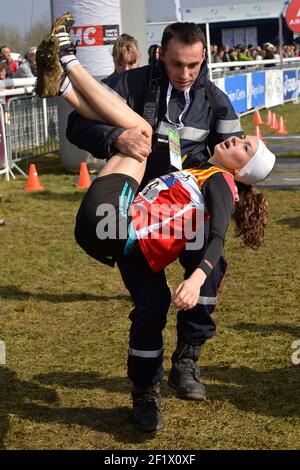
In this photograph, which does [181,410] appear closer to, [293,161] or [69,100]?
[69,100]

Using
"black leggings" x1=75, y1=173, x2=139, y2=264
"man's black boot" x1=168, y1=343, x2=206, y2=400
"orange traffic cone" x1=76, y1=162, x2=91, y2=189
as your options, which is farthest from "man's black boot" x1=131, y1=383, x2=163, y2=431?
"orange traffic cone" x1=76, y1=162, x2=91, y2=189

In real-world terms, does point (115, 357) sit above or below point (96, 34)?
below

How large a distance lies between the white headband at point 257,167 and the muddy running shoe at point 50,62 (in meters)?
1.06

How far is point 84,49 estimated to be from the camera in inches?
494

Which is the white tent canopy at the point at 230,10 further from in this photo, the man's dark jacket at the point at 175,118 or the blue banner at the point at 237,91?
the man's dark jacket at the point at 175,118

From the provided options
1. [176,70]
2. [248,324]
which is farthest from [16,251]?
[176,70]

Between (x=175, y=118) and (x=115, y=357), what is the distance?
6.00 feet

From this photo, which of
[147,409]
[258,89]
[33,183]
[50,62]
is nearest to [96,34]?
[33,183]

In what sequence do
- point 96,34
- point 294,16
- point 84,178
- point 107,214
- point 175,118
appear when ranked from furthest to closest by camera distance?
1. point 294,16
2. point 96,34
3. point 84,178
4. point 175,118
5. point 107,214

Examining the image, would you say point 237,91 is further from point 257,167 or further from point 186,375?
point 257,167

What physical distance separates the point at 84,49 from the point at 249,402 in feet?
29.4

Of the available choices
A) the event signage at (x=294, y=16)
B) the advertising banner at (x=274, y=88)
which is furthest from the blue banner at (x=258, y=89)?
the event signage at (x=294, y=16)

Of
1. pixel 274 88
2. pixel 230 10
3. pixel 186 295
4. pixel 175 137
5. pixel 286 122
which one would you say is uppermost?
pixel 230 10

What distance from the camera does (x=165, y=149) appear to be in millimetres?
4332
